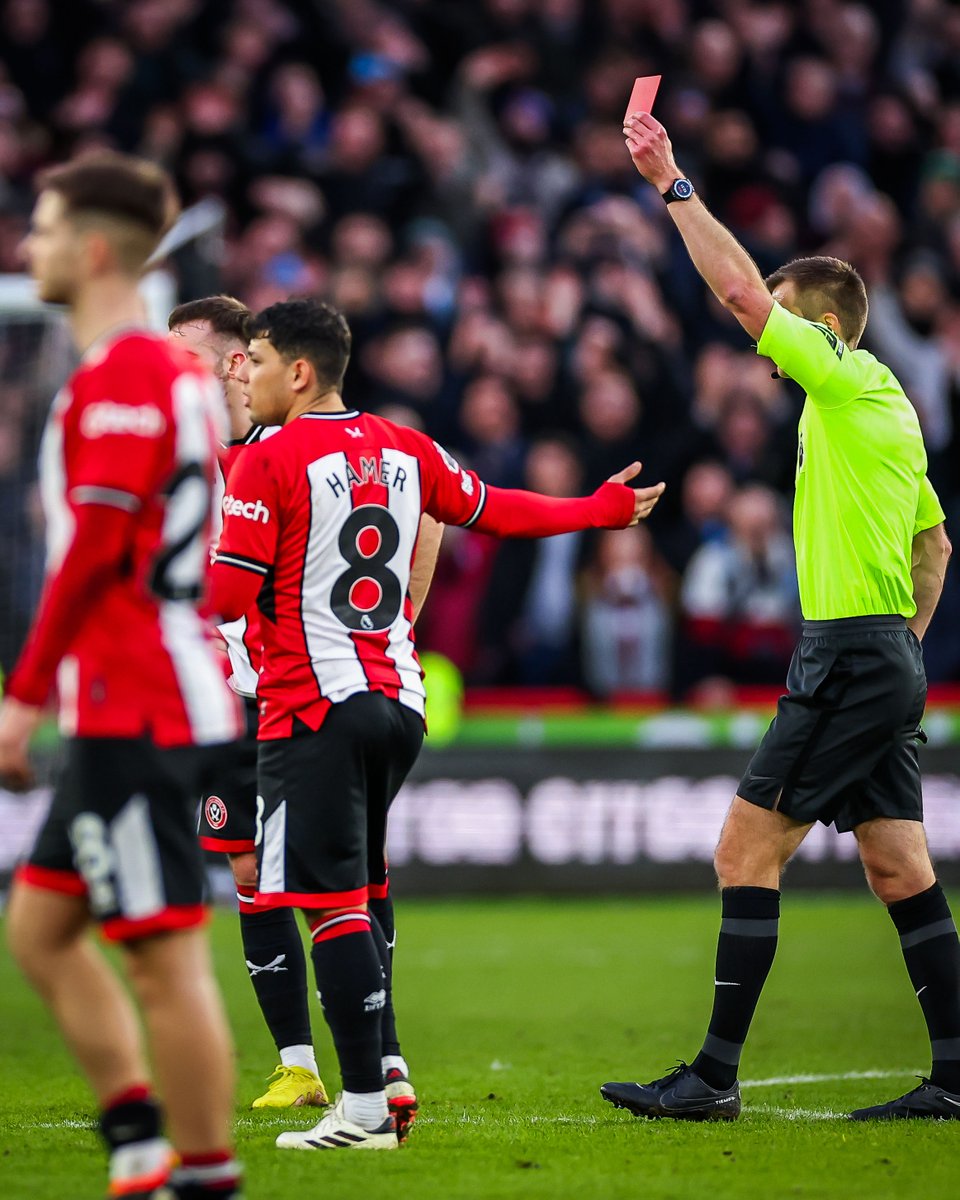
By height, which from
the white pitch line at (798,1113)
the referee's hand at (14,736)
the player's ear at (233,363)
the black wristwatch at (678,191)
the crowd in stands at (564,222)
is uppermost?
the crowd in stands at (564,222)

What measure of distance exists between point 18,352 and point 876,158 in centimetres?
811

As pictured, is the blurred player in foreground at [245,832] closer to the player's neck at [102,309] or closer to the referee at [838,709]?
the referee at [838,709]

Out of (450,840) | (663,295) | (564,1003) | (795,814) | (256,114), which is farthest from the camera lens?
(256,114)

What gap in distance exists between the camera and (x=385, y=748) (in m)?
4.84

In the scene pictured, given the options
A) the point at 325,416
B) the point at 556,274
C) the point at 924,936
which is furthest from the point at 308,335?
the point at 556,274

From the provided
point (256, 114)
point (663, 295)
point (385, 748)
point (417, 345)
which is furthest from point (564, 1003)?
point (256, 114)

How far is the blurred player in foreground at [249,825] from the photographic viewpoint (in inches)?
220

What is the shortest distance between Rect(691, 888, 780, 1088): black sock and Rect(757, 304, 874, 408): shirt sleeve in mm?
1495

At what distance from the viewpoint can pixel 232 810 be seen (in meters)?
5.89

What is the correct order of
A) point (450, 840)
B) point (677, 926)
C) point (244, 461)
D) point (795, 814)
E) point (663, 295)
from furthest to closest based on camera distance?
point (663, 295) → point (450, 840) → point (677, 926) → point (795, 814) → point (244, 461)

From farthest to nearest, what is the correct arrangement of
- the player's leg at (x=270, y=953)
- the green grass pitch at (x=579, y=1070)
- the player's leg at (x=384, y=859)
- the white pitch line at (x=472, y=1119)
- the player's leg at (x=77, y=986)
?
the player's leg at (x=270, y=953) < the white pitch line at (x=472, y=1119) < the player's leg at (x=384, y=859) < the green grass pitch at (x=579, y=1070) < the player's leg at (x=77, y=986)

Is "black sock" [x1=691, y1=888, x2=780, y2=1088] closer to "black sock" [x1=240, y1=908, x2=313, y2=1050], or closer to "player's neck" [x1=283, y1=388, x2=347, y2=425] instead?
"black sock" [x1=240, y1=908, x2=313, y2=1050]

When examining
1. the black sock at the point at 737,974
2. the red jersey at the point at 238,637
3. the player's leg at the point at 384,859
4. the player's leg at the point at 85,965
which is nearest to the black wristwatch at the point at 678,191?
the red jersey at the point at 238,637

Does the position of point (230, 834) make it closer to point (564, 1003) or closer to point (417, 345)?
point (564, 1003)
